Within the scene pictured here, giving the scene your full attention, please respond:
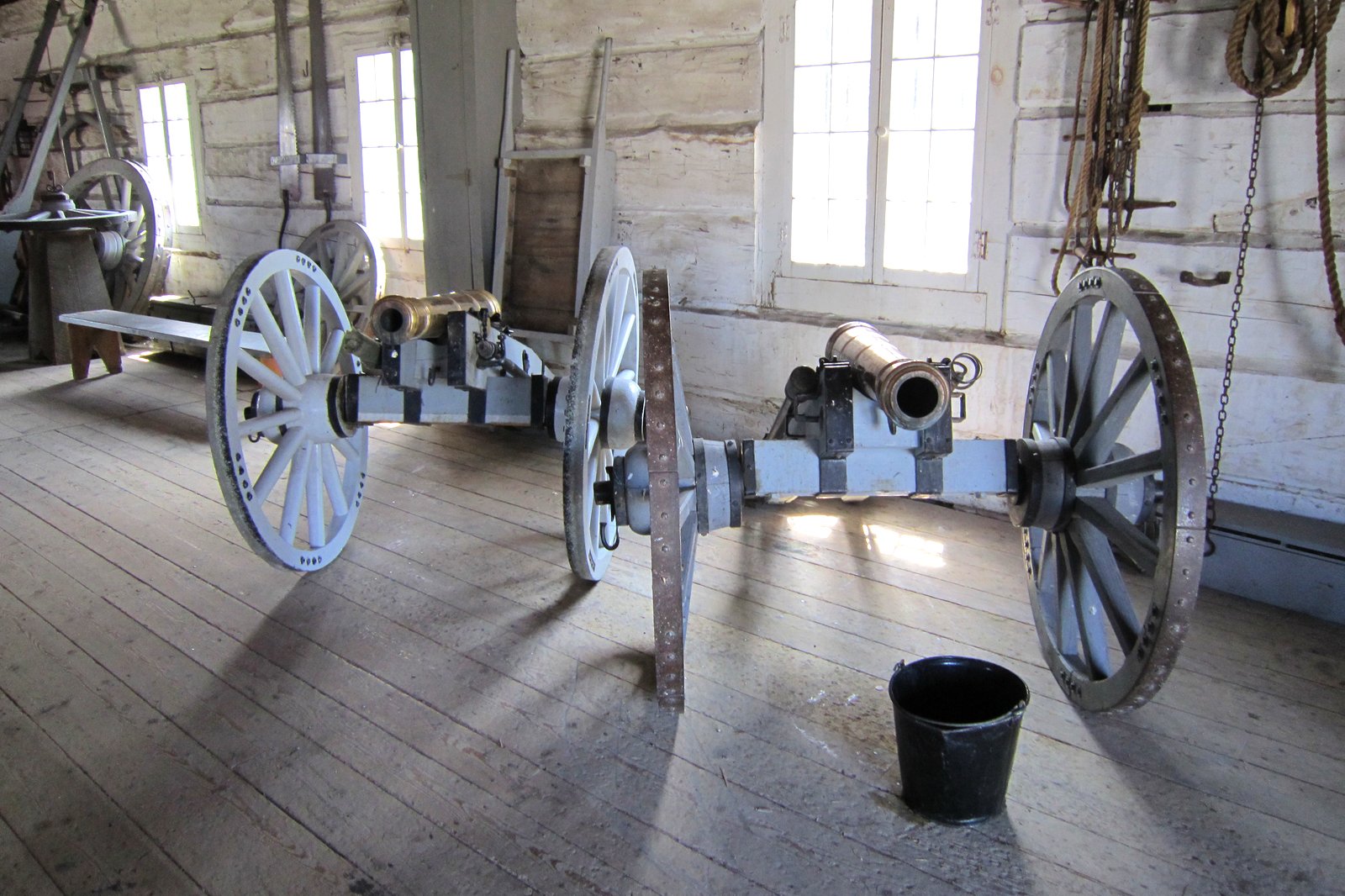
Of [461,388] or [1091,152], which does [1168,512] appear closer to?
[1091,152]

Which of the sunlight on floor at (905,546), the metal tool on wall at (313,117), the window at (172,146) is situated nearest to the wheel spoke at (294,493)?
the sunlight on floor at (905,546)

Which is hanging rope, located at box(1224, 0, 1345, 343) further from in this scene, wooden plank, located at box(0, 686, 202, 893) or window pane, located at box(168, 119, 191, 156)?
window pane, located at box(168, 119, 191, 156)

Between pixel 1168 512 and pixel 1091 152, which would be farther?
pixel 1091 152

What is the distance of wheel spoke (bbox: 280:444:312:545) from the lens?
2896 mm

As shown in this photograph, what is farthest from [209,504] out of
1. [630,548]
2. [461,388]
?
[630,548]

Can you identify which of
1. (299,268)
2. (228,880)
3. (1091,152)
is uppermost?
(1091,152)

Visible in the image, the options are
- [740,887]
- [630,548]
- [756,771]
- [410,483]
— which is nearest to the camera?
[740,887]

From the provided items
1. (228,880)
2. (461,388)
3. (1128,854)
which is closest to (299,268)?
(461,388)

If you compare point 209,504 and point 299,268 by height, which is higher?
point 299,268

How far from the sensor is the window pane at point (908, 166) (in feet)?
11.5

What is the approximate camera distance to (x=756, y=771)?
6.84 feet

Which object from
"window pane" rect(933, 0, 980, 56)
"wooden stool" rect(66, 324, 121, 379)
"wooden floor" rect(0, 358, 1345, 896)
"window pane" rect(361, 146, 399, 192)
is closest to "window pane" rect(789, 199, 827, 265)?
"window pane" rect(933, 0, 980, 56)

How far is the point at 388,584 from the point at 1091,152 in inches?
102

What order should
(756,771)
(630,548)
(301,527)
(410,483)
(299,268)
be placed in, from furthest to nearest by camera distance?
(410,483)
(301,527)
(630,548)
(299,268)
(756,771)
